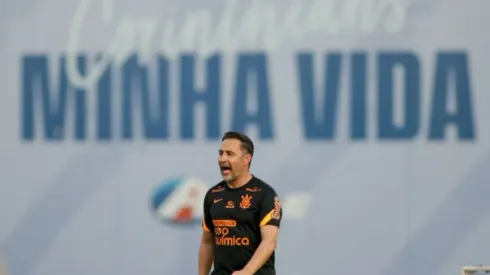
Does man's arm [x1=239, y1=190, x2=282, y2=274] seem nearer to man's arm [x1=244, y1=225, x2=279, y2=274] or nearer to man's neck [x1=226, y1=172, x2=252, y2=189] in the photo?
man's arm [x1=244, y1=225, x2=279, y2=274]

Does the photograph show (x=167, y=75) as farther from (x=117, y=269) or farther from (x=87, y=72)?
(x=117, y=269)

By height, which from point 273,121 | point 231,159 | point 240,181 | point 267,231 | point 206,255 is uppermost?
point 273,121

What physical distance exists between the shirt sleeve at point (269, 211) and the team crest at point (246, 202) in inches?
2.5

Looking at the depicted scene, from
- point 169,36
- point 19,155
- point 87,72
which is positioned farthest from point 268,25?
point 19,155

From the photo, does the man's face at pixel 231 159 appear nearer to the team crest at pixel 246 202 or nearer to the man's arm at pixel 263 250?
the team crest at pixel 246 202

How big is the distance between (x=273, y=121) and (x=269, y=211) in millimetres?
2265

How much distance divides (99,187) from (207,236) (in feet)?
7.19

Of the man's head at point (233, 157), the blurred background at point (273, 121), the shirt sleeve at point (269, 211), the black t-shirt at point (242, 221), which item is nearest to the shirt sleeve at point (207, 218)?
the black t-shirt at point (242, 221)

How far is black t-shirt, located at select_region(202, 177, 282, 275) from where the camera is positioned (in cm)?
748

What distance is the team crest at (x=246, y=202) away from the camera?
749cm

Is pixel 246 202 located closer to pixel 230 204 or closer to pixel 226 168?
pixel 230 204

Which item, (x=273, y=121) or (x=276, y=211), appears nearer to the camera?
(x=276, y=211)

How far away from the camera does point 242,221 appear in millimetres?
7480

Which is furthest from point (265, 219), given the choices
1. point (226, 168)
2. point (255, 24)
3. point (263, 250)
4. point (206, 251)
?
point (255, 24)
